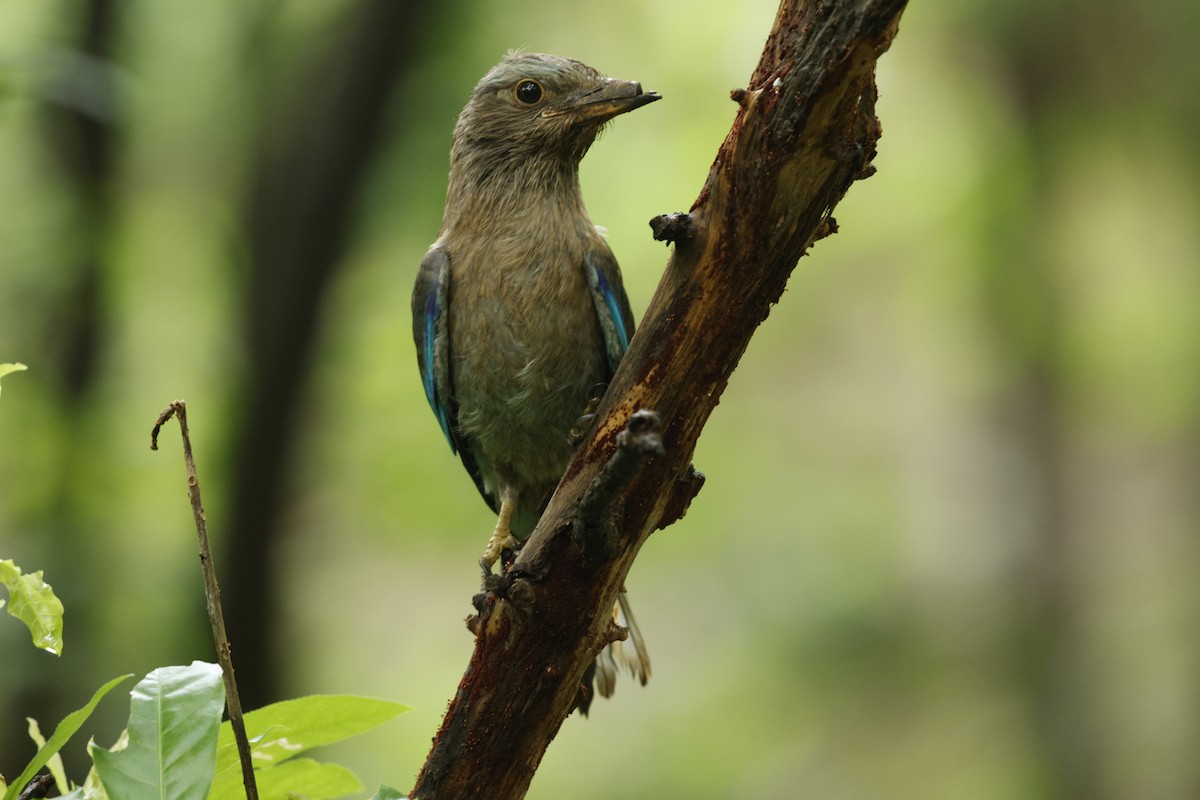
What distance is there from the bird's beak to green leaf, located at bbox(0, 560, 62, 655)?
2406mm

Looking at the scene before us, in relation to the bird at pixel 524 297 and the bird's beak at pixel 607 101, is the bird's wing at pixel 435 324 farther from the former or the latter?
the bird's beak at pixel 607 101

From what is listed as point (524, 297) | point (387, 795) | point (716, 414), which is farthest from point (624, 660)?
point (716, 414)

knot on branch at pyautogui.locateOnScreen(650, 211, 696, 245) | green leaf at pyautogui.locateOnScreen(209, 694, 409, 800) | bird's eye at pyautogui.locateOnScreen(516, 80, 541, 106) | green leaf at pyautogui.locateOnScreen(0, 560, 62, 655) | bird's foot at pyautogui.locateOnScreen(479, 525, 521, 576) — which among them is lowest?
green leaf at pyautogui.locateOnScreen(209, 694, 409, 800)

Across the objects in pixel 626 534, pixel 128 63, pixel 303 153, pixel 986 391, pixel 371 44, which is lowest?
pixel 626 534

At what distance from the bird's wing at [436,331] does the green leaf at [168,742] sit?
6.87 ft

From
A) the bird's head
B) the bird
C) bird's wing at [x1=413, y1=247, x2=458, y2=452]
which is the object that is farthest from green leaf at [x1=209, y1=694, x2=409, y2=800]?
the bird's head

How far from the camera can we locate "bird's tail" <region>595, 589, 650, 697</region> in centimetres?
387

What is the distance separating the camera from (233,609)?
5.95 metres

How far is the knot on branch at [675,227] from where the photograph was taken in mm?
2402

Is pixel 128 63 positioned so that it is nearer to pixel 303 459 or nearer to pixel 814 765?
pixel 303 459

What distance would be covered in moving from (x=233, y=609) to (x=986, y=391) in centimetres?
731

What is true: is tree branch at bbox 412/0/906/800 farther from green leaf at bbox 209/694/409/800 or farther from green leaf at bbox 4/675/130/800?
green leaf at bbox 4/675/130/800

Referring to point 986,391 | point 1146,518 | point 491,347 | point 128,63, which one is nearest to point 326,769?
point 491,347

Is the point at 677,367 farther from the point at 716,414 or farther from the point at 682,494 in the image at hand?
the point at 716,414
